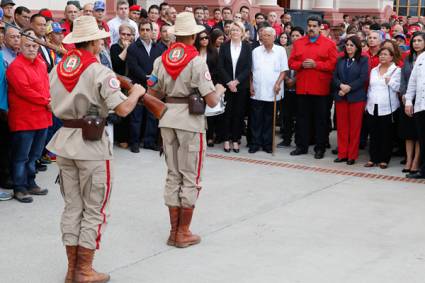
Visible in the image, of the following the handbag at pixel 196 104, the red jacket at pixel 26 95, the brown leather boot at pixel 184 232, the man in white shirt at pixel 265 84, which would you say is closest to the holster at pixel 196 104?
the handbag at pixel 196 104

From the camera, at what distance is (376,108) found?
28.4 feet

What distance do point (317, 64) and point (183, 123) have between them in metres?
3.98

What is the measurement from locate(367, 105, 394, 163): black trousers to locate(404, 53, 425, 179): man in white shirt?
1.82ft

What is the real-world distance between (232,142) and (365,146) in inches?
81.4

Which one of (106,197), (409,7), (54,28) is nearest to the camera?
(106,197)

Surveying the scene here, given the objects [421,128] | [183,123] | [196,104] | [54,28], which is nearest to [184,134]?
[183,123]

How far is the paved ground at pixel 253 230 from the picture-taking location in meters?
4.98

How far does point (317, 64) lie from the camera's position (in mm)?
8992

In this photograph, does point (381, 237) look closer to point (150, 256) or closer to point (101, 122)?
point (150, 256)

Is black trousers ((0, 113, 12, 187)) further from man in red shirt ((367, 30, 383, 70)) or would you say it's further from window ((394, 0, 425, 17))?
window ((394, 0, 425, 17))

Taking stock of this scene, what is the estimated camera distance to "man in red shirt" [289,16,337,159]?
9039 millimetres

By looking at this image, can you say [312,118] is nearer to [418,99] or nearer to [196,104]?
[418,99]

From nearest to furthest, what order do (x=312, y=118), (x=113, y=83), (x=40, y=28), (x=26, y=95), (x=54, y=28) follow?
1. (x=113, y=83)
2. (x=26, y=95)
3. (x=40, y=28)
4. (x=54, y=28)
5. (x=312, y=118)

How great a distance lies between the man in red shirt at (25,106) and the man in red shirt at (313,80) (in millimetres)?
3776
